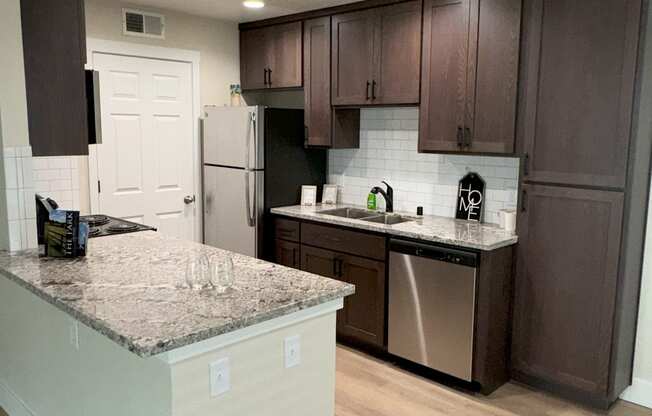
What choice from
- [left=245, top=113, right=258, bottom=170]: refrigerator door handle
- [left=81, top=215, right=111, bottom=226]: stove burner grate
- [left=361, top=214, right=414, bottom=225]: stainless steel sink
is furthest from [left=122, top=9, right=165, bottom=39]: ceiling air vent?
[left=361, top=214, right=414, bottom=225]: stainless steel sink

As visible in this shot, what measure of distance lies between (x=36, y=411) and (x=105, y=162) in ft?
6.64

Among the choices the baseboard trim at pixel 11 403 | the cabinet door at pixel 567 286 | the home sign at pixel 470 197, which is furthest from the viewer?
the home sign at pixel 470 197

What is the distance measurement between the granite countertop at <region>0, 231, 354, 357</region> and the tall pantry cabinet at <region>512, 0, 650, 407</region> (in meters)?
1.54

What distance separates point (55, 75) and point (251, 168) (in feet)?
5.78

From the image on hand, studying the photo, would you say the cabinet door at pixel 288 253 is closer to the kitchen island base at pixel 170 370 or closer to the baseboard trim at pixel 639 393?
the kitchen island base at pixel 170 370

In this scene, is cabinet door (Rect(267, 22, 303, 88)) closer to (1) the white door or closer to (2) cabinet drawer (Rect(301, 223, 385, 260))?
(1) the white door

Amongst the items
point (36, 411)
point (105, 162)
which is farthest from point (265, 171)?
point (36, 411)

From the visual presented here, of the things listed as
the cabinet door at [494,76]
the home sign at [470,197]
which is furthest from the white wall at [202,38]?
the home sign at [470,197]

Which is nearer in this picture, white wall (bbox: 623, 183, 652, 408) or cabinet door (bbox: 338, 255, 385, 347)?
white wall (bbox: 623, 183, 652, 408)

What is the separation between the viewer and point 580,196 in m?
3.07

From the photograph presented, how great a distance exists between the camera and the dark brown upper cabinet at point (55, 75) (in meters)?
2.76

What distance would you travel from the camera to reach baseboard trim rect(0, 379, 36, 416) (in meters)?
2.87

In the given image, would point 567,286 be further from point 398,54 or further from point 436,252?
point 398,54

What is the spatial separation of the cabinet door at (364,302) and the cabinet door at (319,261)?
88 millimetres
